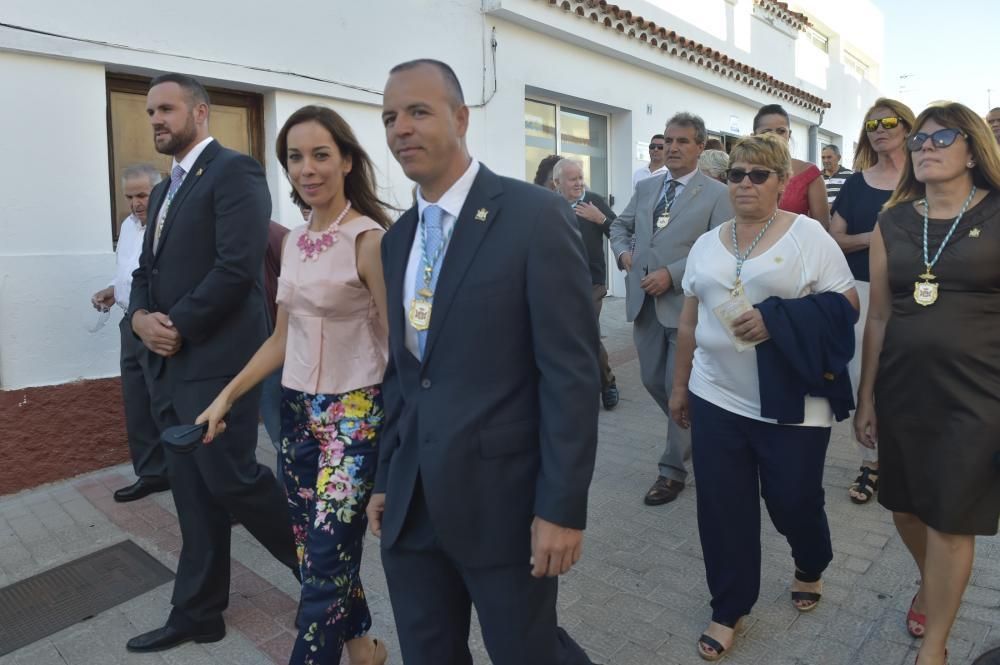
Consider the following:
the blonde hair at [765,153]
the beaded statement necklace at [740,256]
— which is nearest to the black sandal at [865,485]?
the beaded statement necklace at [740,256]

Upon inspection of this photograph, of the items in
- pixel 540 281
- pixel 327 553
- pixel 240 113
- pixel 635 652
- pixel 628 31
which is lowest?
pixel 635 652

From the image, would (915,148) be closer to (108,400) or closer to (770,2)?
(108,400)

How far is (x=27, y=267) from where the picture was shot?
15.1 ft

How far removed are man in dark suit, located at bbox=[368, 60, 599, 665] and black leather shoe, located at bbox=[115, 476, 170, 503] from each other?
132 inches

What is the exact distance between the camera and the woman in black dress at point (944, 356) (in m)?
2.42

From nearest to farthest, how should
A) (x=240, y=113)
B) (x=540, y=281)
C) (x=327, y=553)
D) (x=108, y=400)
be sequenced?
(x=540, y=281) → (x=327, y=553) → (x=108, y=400) → (x=240, y=113)

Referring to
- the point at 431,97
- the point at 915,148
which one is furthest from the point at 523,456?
the point at 915,148

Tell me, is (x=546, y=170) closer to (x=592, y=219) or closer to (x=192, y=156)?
(x=592, y=219)

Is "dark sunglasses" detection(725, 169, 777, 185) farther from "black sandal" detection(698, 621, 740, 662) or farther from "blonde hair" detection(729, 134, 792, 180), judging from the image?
"black sandal" detection(698, 621, 740, 662)

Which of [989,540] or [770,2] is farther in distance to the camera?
[770,2]

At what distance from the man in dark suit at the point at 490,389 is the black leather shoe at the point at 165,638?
1.53 metres

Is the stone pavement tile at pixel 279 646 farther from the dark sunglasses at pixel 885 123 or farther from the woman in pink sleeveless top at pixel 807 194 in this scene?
the dark sunglasses at pixel 885 123

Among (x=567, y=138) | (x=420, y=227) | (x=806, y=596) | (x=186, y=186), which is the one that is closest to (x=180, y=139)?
(x=186, y=186)

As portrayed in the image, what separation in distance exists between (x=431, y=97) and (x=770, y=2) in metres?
14.3
